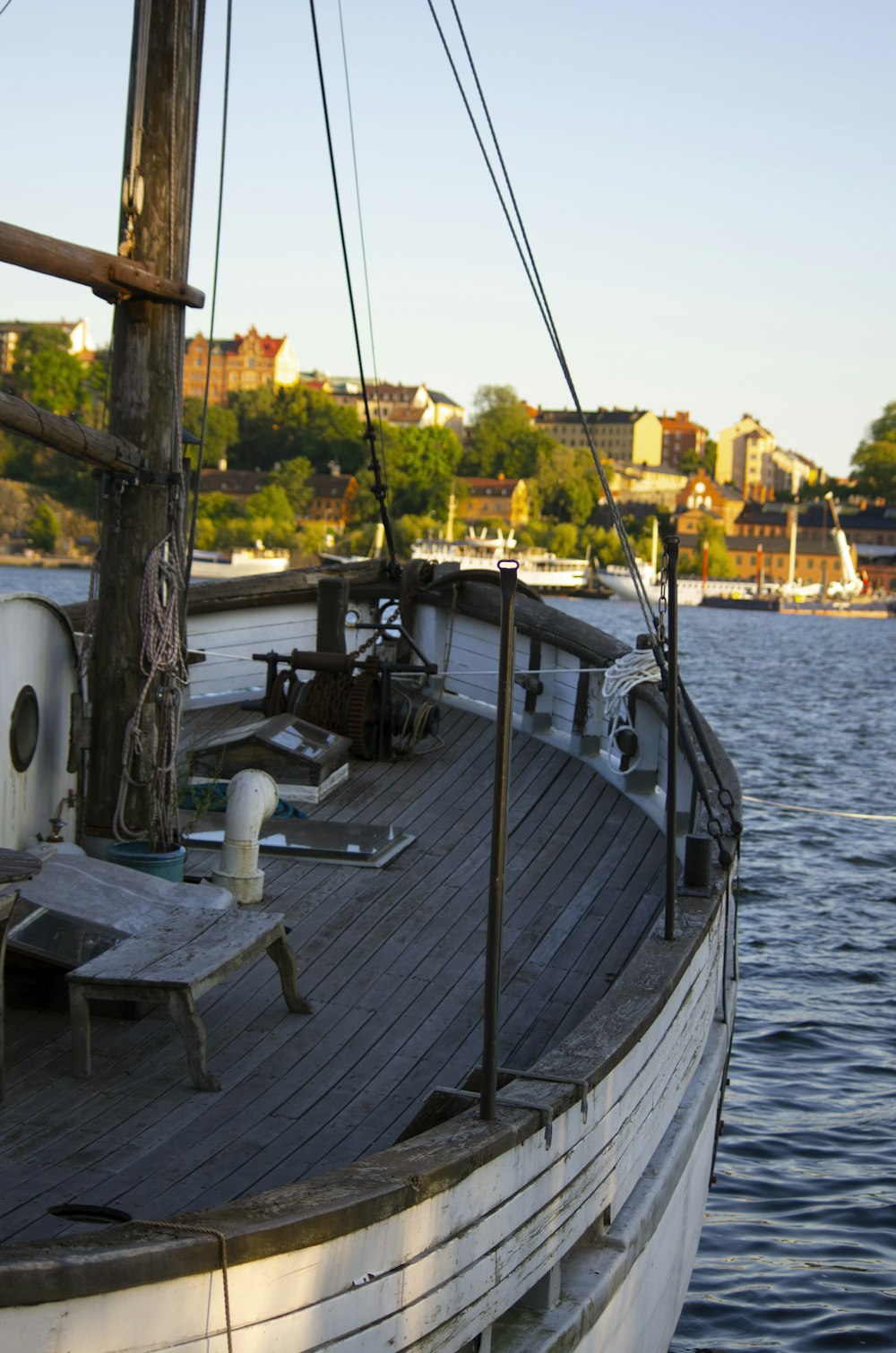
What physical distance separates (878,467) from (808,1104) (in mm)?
169548

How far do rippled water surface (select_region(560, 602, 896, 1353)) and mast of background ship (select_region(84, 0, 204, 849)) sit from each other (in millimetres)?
3895

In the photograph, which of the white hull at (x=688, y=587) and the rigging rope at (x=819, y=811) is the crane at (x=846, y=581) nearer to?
the white hull at (x=688, y=587)

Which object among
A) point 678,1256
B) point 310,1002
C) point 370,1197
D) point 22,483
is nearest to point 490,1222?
point 370,1197

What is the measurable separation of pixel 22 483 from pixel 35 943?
12019cm

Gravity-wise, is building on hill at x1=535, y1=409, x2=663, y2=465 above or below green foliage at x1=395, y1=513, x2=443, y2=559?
above

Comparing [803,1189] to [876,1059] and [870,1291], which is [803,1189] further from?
[876,1059]

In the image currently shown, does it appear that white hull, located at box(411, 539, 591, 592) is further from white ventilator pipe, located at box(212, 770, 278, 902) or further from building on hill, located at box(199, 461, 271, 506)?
white ventilator pipe, located at box(212, 770, 278, 902)

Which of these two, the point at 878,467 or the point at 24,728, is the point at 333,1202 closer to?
the point at 24,728

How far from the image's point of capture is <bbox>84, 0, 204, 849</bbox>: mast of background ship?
18.8 feet

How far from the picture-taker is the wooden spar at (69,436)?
4.80m

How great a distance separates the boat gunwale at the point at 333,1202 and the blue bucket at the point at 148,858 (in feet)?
6.48

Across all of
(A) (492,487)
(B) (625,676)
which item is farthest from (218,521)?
(B) (625,676)

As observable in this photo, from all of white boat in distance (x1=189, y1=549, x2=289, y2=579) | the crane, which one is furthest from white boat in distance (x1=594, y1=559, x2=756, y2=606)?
white boat in distance (x1=189, y1=549, x2=289, y2=579)

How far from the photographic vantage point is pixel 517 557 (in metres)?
118
